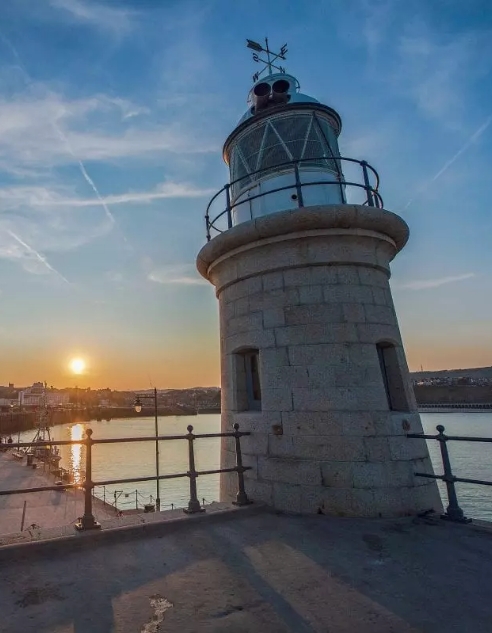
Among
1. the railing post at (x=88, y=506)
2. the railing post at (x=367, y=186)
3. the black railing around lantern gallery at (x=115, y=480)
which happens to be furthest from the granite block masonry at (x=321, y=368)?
the railing post at (x=88, y=506)

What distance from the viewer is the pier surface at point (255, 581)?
8.43 ft

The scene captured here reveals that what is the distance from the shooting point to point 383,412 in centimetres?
538

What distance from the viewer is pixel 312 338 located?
5633 millimetres

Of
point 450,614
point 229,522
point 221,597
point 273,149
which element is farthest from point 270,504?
point 273,149

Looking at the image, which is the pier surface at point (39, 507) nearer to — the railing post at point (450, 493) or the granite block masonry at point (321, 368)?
the granite block masonry at point (321, 368)

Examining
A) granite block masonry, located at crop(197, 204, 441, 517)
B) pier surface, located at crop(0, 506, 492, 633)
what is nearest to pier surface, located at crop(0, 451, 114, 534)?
granite block masonry, located at crop(197, 204, 441, 517)

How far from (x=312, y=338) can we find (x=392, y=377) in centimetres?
159

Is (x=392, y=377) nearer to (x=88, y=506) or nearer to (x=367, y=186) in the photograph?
(x=367, y=186)

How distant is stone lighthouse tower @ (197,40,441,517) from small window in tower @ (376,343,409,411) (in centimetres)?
2

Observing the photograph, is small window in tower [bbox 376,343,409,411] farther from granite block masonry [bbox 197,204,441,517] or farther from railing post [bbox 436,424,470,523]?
railing post [bbox 436,424,470,523]

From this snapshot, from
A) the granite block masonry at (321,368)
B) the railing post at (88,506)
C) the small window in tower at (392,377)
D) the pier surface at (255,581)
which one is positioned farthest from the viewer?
the small window in tower at (392,377)

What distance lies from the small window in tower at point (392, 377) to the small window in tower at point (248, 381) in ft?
6.66

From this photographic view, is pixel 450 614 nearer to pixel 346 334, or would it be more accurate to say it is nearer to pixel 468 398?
pixel 346 334

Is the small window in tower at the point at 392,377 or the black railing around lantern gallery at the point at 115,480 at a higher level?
the small window in tower at the point at 392,377
